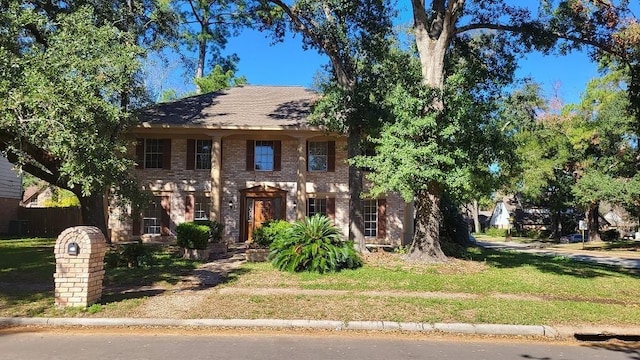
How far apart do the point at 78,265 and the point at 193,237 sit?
272 inches

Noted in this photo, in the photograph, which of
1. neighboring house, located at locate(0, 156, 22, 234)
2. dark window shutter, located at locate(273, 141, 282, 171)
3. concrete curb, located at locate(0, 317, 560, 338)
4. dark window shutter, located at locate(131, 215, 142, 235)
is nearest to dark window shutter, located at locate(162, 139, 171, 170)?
dark window shutter, located at locate(131, 215, 142, 235)

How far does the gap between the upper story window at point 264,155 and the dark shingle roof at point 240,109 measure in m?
1.37

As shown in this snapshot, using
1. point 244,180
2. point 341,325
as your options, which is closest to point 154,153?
point 244,180

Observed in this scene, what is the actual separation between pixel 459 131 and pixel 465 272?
12.2 feet

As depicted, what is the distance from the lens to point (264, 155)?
21688mm

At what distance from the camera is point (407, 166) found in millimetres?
12367

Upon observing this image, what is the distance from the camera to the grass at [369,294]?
27.2ft

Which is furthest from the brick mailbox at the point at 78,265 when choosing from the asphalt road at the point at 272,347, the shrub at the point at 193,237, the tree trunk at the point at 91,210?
the tree trunk at the point at 91,210

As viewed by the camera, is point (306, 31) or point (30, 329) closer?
point (30, 329)

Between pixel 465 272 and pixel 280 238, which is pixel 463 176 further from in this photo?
pixel 280 238

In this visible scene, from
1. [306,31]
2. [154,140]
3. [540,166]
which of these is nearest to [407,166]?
[306,31]

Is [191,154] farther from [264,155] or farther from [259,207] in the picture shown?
[259,207]

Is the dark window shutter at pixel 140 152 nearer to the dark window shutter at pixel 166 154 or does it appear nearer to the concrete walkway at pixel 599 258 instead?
the dark window shutter at pixel 166 154

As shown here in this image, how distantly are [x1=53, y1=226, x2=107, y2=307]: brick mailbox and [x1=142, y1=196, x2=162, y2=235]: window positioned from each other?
13262 mm
